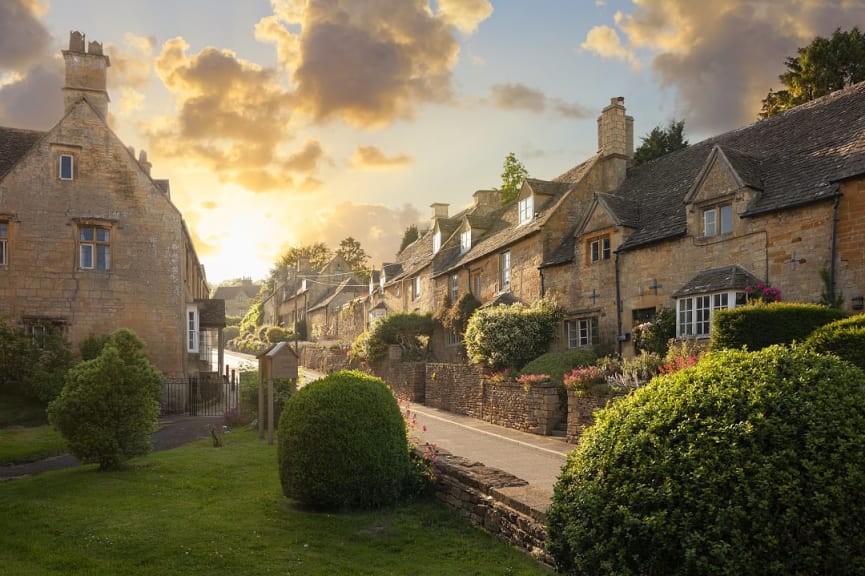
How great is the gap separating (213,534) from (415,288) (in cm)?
3509

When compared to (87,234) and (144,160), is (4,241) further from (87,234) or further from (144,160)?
(144,160)

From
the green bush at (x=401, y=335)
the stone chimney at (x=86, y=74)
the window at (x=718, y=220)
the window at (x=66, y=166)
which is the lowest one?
the green bush at (x=401, y=335)

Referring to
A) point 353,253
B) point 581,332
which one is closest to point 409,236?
point 353,253

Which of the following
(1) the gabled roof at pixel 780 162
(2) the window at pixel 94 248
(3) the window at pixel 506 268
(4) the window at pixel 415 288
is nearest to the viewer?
(1) the gabled roof at pixel 780 162

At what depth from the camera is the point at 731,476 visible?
4.91 meters

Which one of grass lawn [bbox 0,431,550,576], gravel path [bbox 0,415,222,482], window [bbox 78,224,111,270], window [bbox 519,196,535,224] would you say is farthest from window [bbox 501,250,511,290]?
grass lawn [bbox 0,431,550,576]

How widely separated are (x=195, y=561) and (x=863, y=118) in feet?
67.1

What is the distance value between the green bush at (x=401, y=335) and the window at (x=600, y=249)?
Answer: 14045mm

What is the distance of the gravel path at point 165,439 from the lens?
1473 cm

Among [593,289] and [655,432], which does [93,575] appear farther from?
[593,289]

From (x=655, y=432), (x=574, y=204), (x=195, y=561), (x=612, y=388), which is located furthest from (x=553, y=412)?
(x=655, y=432)

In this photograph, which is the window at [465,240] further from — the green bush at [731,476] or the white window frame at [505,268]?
the green bush at [731,476]

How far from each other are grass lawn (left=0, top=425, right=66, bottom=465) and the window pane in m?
19.2

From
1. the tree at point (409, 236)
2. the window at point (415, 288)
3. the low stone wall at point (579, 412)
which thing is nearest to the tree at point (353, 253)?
the tree at point (409, 236)
